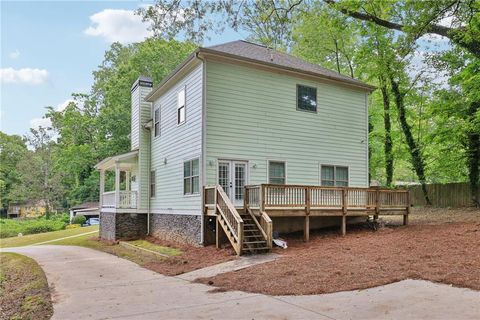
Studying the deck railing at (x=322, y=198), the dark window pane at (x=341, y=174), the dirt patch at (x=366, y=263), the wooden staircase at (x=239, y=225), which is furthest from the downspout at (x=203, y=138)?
the dark window pane at (x=341, y=174)

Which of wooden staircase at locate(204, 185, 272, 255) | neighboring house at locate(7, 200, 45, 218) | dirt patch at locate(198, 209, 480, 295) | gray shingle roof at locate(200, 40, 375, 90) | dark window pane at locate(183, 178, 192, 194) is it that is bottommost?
neighboring house at locate(7, 200, 45, 218)

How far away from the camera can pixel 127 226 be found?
1795 cm

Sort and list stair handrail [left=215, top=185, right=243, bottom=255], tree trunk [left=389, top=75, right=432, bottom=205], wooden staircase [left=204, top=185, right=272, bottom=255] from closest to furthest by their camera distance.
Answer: stair handrail [left=215, top=185, right=243, bottom=255]
wooden staircase [left=204, top=185, right=272, bottom=255]
tree trunk [left=389, top=75, right=432, bottom=205]

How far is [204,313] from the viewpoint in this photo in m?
6.03

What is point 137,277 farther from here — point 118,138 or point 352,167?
point 118,138

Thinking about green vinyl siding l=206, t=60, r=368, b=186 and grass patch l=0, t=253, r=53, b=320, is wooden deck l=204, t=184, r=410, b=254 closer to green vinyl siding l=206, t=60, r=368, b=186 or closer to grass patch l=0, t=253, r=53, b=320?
green vinyl siding l=206, t=60, r=368, b=186

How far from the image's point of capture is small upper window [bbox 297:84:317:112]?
15.4 metres

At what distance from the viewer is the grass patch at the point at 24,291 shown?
6.87m

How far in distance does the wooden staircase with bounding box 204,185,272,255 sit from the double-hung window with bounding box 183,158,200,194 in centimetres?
99

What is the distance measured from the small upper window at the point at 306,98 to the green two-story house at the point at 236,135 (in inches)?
1.5

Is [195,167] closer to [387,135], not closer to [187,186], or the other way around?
[187,186]

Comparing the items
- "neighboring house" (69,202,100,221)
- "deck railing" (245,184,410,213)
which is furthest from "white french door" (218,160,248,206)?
"neighboring house" (69,202,100,221)

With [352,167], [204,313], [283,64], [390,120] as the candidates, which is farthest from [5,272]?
[390,120]

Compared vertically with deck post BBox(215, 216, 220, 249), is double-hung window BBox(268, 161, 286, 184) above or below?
above
